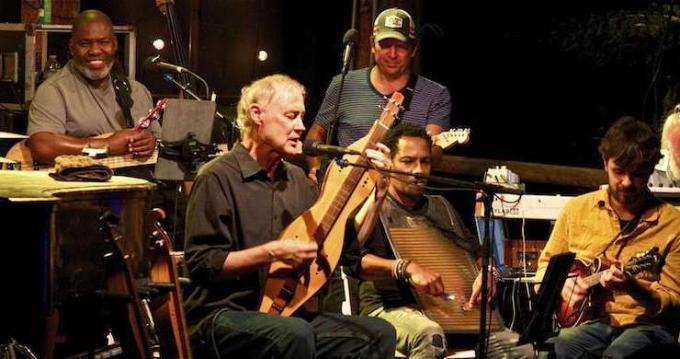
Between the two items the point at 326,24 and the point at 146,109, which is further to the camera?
the point at 326,24

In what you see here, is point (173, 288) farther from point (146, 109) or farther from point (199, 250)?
point (146, 109)

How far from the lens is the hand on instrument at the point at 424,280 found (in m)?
6.02

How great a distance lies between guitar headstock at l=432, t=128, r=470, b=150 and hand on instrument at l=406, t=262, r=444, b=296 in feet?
4.27

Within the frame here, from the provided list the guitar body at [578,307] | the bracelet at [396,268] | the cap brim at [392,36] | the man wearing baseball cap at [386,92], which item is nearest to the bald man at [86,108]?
the man wearing baseball cap at [386,92]

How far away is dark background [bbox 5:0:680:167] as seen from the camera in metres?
11.3

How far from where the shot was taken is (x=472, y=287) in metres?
6.26

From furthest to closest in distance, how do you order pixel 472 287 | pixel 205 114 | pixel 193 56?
pixel 193 56 → pixel 205 114 → pixel 472 287

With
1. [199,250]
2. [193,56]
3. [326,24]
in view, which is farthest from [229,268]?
[326,24]

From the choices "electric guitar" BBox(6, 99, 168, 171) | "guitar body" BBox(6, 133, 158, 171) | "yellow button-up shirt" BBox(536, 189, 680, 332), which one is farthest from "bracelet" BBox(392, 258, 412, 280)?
"guitar body" BBox(6, 133, 158, 171)

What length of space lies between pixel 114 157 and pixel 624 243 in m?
2.91

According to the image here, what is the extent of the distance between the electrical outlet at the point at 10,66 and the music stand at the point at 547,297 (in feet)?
14.2

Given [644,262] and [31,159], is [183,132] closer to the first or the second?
[31,159]

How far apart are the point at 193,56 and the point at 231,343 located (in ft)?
19.6

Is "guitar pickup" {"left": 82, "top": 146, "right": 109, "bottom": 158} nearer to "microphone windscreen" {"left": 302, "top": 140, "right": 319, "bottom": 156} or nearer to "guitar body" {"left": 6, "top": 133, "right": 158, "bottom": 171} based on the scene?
"guitar body" {"left": 6, "top": 133, "right": 158, "bottom": 171}
